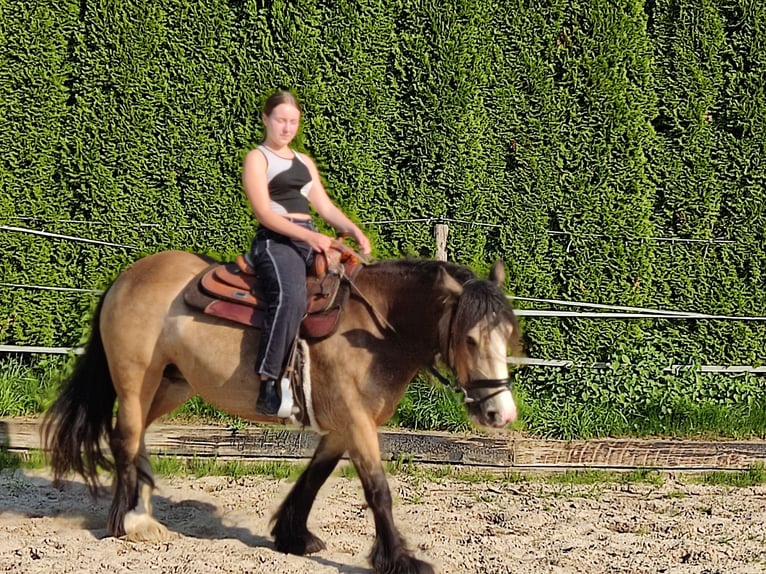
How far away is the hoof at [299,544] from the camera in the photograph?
16.3 feet

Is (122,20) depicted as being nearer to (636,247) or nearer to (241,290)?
(241,290)

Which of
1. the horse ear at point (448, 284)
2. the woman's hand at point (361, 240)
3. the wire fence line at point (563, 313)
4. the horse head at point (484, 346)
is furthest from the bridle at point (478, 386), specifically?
the wire fence line at point (563, 313)

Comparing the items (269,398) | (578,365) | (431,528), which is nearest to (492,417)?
(269,398)

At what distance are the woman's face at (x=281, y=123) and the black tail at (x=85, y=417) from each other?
4.77ft

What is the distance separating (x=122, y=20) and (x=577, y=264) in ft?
13.3

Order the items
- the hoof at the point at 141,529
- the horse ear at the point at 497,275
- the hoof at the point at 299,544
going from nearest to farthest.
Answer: the horse ear at the point at 497,275 → the hoof at the point at 299,544 → the hoof at the point at 141,529

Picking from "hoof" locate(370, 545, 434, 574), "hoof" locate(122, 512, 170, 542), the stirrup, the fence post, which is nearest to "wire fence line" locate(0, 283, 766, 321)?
the fence post

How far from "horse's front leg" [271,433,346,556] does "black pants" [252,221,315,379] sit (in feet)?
2.06

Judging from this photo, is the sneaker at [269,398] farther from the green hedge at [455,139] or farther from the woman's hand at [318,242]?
the green hedge at [455,139]

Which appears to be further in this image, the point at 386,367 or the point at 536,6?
the point at 536,6

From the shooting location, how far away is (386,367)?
4652 mm

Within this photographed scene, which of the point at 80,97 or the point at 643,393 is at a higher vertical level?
the point at 80,97

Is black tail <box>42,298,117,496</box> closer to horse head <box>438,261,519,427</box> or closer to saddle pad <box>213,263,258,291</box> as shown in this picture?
saddle pad <box>213,263,258,291</box>

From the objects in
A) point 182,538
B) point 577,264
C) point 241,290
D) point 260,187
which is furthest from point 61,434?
point 577,264
